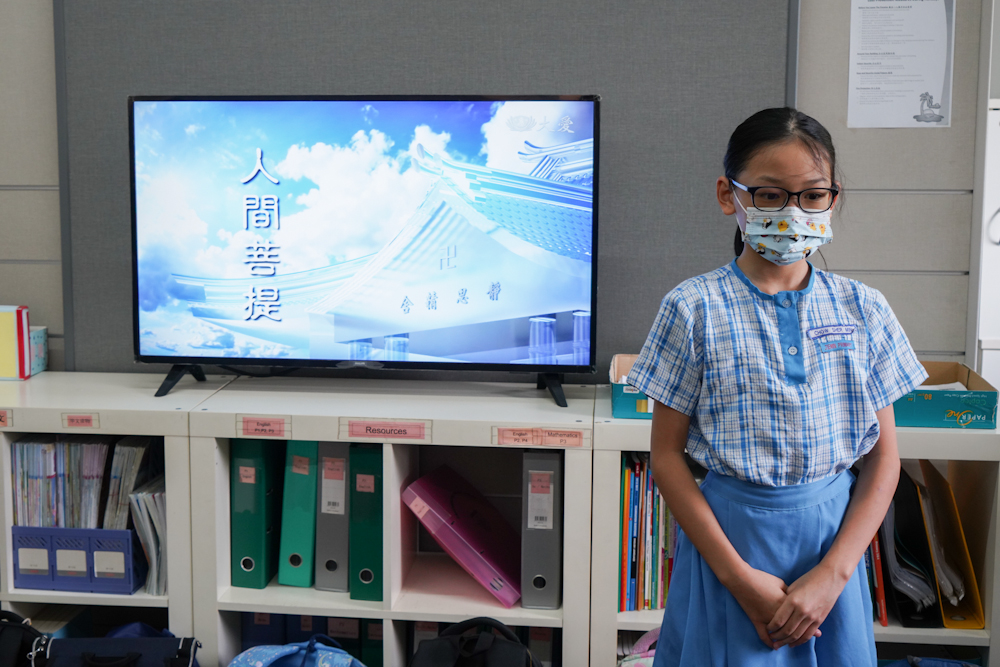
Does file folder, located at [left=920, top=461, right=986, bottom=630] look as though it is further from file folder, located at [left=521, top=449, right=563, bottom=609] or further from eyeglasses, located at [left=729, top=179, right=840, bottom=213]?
eyeglasses, located at [left=729, top=179, right=840, bottom=213]

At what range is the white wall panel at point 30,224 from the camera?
232 cm

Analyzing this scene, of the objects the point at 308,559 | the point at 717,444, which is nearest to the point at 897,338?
the point at 717,444

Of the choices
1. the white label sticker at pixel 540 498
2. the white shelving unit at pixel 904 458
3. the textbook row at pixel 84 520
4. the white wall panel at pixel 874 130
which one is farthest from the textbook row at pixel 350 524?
the white wall panel at pixel 874 130

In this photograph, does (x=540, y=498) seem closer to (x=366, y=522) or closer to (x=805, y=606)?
(x=366, y=522)

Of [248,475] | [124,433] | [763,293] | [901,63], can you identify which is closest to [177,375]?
[124,433]

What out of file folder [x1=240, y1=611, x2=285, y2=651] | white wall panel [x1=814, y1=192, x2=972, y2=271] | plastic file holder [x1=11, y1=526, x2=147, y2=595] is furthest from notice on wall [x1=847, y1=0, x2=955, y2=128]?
plastic file holder [x1=11, y1=526, x2=147, y2=595]

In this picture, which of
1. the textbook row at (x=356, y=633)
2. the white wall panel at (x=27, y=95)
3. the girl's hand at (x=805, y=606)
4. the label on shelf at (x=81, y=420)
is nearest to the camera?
the girl's hand at (x=805, y=606)

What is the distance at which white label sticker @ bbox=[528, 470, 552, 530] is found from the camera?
6.09 feet

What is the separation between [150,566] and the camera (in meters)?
1.98

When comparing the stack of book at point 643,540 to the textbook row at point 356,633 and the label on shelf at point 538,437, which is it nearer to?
the label on shelf at point 538,437

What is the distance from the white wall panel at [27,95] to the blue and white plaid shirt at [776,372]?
1.91m

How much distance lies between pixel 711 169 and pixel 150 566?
1.71 meters

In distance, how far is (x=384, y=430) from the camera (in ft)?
6.09

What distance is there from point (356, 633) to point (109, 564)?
0.63 metres
